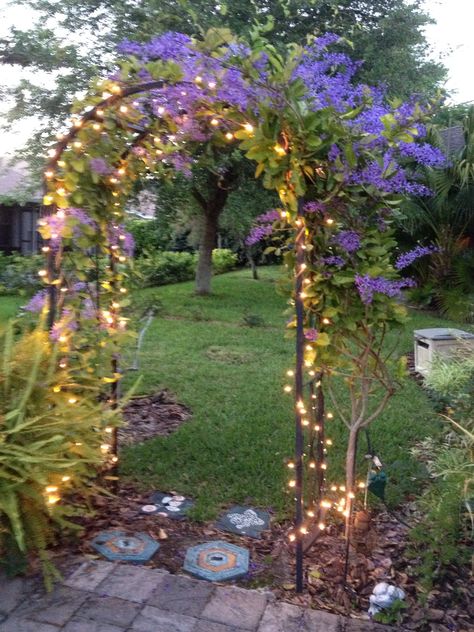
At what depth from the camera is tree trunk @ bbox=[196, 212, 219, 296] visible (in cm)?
1211

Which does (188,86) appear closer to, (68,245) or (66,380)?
(68,245)

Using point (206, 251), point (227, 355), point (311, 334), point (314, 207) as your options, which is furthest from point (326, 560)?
point (206, 251)

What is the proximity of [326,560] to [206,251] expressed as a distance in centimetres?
961

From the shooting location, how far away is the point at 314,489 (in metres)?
3.44

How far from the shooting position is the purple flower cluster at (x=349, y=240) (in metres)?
2.77

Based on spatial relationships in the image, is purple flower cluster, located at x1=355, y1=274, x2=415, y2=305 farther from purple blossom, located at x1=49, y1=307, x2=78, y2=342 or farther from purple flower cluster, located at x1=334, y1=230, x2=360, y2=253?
purple blossom, located at x1=49, y1=307, x2=78, y2=342

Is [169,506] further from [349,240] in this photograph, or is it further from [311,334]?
[349,240]

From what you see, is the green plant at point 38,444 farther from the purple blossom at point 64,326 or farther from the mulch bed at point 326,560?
the mulch bed at point 326,560

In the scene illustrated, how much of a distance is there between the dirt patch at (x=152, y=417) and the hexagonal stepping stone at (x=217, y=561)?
5.34ft

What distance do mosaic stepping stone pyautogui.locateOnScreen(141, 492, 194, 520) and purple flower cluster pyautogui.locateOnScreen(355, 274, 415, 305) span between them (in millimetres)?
1811

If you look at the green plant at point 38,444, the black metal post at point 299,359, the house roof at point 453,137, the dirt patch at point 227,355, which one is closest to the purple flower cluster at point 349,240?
the black metal post at point 299,359

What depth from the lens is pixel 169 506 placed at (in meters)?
3.78

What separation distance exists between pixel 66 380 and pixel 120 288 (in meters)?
0.91

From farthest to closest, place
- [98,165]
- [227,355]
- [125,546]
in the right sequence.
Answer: [227,355], [98,165], [125,546]
